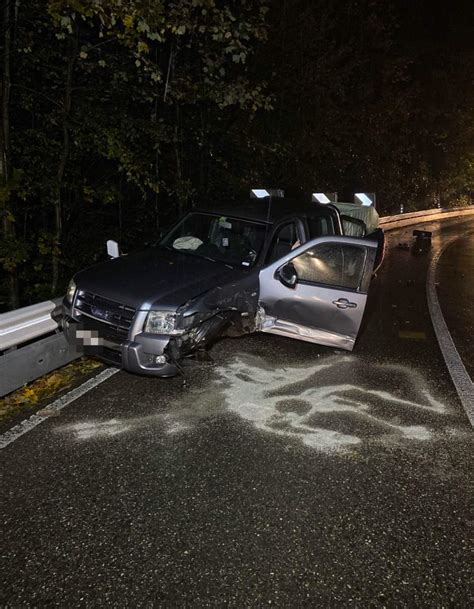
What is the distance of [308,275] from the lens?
5680 mm

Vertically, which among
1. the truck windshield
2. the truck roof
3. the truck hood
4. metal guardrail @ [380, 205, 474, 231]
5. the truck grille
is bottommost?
metal guardrail @ [380, 205, 474, 231]

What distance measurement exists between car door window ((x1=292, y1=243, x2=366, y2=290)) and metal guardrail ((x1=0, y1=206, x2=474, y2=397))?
263cm

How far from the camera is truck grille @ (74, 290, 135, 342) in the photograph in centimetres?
455

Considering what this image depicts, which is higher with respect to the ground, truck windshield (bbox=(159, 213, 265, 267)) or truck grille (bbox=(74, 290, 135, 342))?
truck windshield (bbox=(159, 213, 265, 267))

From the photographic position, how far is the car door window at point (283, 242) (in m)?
5.78

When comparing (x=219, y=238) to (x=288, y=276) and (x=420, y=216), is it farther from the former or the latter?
(x=420, y=216)

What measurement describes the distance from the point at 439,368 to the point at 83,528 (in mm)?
4211

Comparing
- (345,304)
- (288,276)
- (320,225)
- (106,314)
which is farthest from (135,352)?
(320,225)

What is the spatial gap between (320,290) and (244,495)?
274 cm

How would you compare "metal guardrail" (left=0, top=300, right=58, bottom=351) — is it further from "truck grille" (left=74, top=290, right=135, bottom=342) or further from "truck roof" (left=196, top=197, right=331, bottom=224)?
"truck roof" (left=196, top=197, right=331, bottom=224)

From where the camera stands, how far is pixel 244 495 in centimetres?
326

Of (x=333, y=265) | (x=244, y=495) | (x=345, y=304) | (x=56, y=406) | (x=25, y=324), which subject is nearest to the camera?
(x=244, y=495)

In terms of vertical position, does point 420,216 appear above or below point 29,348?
below

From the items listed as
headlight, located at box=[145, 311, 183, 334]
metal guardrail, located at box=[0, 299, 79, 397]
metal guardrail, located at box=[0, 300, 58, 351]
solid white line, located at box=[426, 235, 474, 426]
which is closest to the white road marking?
solid white line, located at box=[426, 235, 474, 426]
